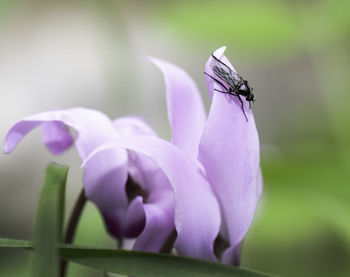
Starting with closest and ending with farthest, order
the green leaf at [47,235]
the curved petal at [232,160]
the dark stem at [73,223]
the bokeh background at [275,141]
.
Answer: the green leaf at [47,235]
the curved petal at [232,160]
the dark stem at [73,223]
the bokeh background at [275,141]

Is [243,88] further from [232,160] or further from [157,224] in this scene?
[157,224]

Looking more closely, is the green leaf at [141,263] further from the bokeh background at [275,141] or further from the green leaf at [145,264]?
the bokeh background at [275,141]

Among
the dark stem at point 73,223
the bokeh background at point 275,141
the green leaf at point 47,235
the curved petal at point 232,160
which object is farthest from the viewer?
the bokeh background at point 275,141

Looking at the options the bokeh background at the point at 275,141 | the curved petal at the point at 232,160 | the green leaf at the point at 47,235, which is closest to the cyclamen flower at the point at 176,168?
the curved petal at the point at 232,160

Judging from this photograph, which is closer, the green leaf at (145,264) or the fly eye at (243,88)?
the green leaf at (145,264)

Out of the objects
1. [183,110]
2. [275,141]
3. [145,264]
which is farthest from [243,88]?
[275,141]

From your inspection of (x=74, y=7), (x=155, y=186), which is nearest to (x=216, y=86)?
(x=155, y=186)

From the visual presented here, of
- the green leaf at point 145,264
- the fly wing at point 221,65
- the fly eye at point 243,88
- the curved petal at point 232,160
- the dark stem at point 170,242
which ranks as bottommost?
the dark stem at point 170,242

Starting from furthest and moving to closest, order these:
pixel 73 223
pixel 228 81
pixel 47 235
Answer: pixel 73 223 < pixel 228 81 < pixel 47 235
